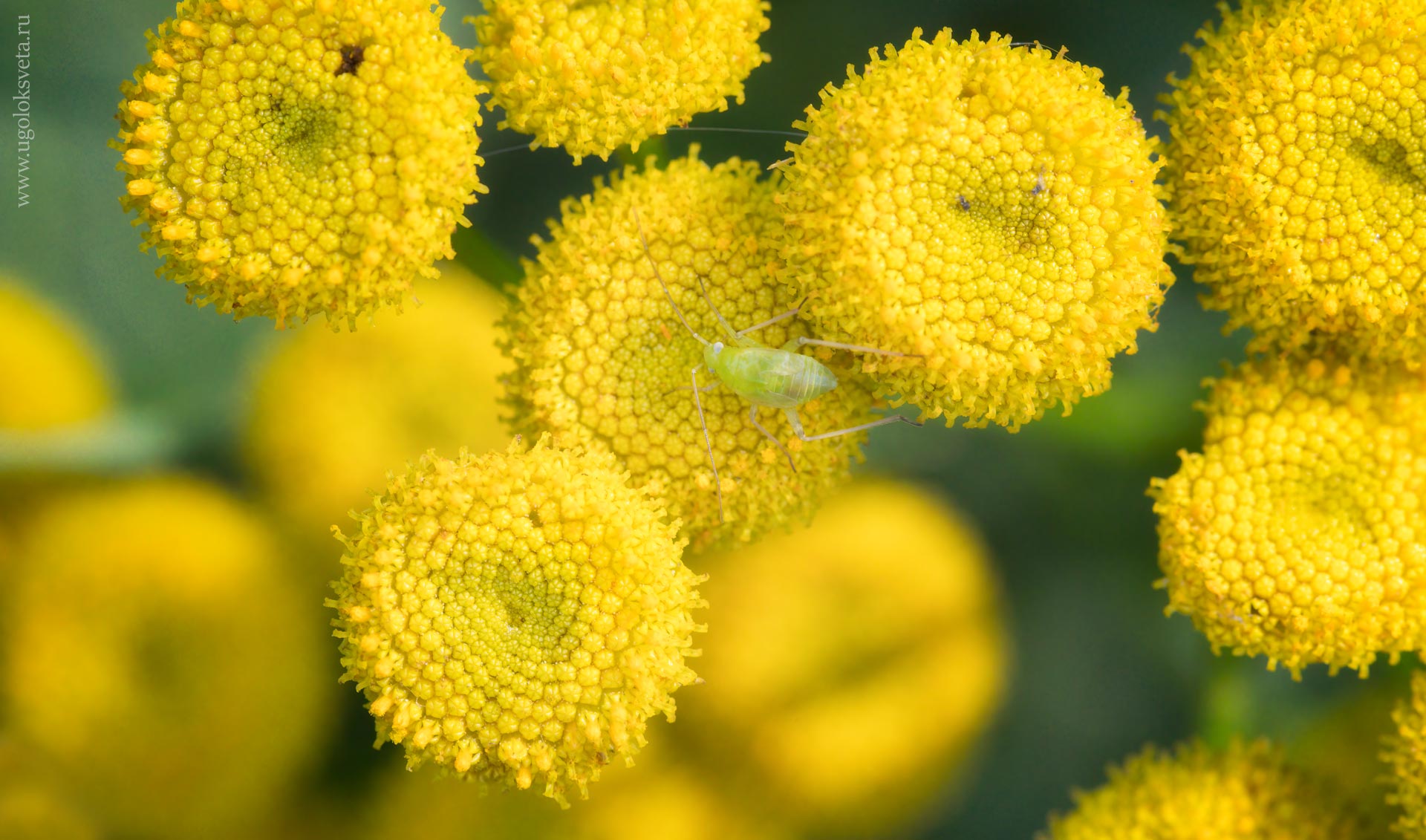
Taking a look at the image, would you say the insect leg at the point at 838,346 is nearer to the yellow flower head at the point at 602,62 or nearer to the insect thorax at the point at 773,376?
the insect thorax at the point at 773,376

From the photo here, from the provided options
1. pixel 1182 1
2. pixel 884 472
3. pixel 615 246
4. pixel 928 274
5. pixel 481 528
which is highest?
pixel 1182 1

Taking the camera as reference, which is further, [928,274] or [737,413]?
[737,413]

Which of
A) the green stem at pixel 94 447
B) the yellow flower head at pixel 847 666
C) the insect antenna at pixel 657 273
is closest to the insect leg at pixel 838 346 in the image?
the insect antenna at pixel 657 273

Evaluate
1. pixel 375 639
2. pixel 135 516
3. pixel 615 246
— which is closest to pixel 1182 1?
pixel 615 246

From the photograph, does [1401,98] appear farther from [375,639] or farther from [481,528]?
[375,639]

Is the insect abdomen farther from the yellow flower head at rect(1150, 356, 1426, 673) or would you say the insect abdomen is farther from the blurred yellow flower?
the blurred yellow flower

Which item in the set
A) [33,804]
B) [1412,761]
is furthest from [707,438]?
[33,804]

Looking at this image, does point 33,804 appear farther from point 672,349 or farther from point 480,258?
point 672,349
